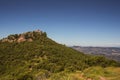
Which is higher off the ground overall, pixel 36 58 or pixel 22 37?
pixel 22 37

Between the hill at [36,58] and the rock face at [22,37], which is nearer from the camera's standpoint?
the hill at [36,58]

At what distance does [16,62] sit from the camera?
9881 centimetres

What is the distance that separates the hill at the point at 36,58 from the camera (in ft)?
251

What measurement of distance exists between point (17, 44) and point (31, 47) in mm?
14507

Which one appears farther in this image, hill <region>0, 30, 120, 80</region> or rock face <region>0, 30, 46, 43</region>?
rock face <region>0, 30, 46, 43</region>

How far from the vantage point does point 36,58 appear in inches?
4122

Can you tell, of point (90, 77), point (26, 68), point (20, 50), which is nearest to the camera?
point (90, 77)

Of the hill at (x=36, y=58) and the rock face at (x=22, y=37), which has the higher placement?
the rock face at (x=22, y=37)

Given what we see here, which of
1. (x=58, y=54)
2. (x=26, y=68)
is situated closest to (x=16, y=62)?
(x=26, y=68)

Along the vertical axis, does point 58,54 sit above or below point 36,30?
below

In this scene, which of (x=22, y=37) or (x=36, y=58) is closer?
(x=36, y=58)

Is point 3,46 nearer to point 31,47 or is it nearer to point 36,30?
point 31,47

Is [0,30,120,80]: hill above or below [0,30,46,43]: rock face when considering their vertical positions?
below

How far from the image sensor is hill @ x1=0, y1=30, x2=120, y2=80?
7649cm
